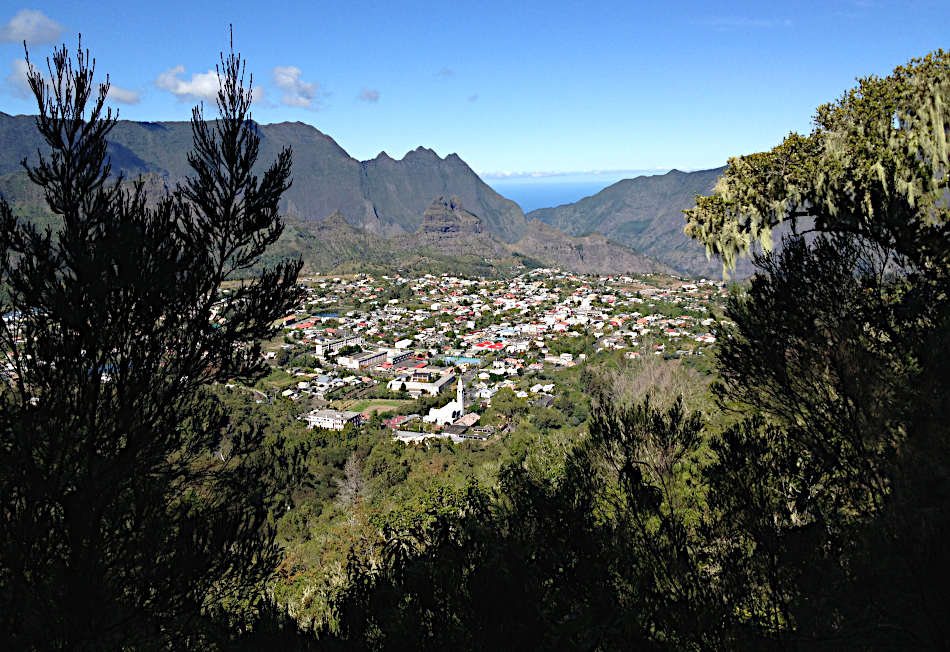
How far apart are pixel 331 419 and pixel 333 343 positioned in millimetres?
19332

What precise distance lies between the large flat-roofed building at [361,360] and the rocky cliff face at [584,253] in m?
93.0

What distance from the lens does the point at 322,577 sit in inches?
307

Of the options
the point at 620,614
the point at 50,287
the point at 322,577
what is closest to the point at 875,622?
the point at 620,614

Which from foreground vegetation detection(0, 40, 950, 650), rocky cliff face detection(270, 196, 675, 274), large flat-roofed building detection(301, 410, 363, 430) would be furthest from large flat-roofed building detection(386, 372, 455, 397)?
rocky cliff face detection(270, 196, 675, 274)

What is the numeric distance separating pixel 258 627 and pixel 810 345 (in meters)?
4.35

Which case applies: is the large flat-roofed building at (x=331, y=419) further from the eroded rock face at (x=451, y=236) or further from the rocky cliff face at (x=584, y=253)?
the rocky cliff face at (x=584, y=253)

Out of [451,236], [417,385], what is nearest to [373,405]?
[417,385]

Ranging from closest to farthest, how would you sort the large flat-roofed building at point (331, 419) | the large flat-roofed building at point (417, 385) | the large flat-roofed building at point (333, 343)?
1. the large flat-roofed building at point (331, 419)
2. the large flat-roofed building at point (417, 385)
3. the large flat-roofed building at point (333, 343)

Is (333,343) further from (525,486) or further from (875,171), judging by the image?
Answer: (875,171)

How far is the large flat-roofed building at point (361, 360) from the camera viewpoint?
37.8m

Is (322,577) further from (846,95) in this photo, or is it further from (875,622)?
(846,95)

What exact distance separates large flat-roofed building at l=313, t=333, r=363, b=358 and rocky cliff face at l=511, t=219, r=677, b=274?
87.9 meters

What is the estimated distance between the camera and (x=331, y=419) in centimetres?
2447

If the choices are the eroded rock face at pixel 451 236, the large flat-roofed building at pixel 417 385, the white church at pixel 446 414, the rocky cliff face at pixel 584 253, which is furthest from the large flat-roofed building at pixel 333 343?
the rocky cliff face at pixel 584 253
